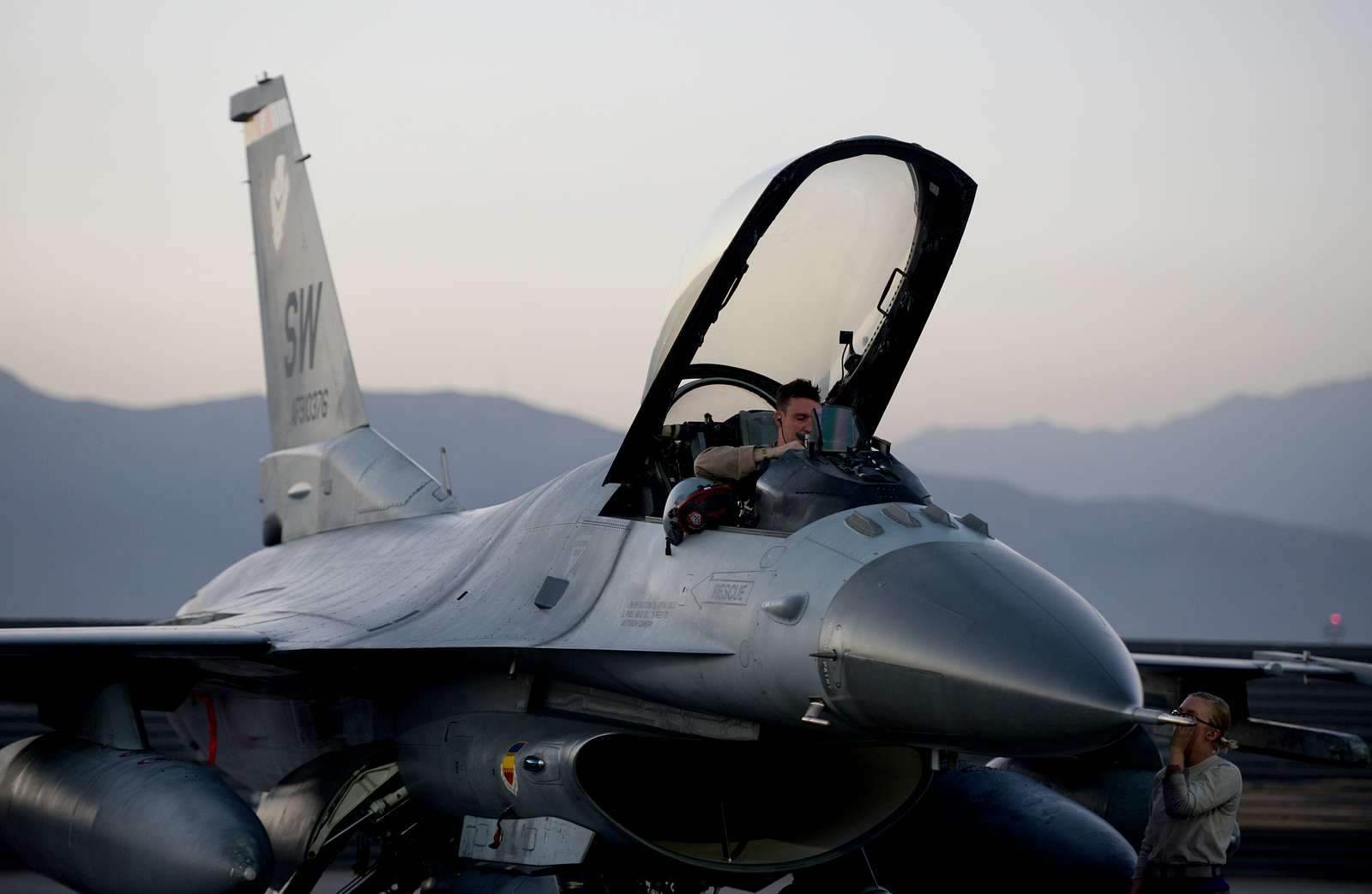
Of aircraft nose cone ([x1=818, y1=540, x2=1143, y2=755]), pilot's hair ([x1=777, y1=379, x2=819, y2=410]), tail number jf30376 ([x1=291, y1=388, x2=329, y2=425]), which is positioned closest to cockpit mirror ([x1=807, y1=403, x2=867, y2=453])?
pilot's hair ([x1=777, y1=379, x2=819, y2=410])

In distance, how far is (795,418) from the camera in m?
5.41

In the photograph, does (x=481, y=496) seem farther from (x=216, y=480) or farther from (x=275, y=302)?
(x=275, y=302)

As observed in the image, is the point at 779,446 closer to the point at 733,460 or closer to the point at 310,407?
the point at 733,460

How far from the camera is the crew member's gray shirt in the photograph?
4.86 metres

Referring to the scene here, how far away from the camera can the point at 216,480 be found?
55906 millimetres

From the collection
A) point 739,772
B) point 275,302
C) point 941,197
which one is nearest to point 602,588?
point 739,772

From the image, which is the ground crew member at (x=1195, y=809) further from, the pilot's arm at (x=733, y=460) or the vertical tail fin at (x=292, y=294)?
the vertical tail fin at (x=292, y=294)

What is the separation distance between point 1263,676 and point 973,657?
3466mm

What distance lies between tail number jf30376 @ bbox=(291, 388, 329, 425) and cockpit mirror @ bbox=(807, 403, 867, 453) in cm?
523

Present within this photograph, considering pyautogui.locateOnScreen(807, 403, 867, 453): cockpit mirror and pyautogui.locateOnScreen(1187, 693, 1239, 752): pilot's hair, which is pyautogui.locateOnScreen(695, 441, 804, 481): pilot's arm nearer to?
pyautogui.locateOnScreen(807, 403, 867, 453): cockpit mirror

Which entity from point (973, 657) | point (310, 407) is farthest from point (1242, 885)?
point (310, 407)

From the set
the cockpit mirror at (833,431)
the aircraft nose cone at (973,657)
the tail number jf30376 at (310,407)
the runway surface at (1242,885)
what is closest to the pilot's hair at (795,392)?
the cockpit mirror at (833,431)

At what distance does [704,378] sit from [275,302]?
17.3 ft

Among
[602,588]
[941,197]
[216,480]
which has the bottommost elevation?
[216,480]
